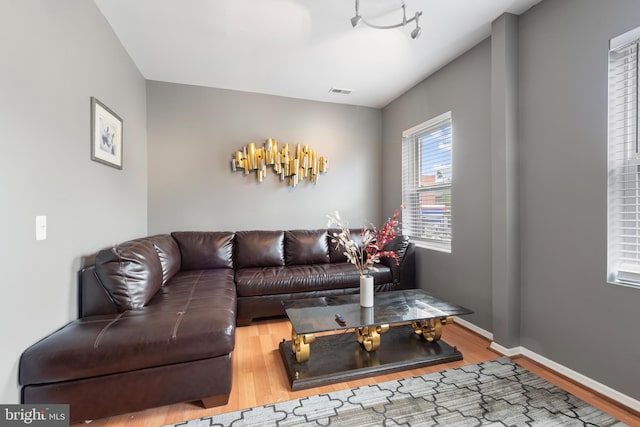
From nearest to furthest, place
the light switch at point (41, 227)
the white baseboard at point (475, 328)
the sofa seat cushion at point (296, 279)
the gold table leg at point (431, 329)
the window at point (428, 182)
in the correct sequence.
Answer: the light switch at point (41, 227)
the gold table leg at point (431, 329)
the white baseboard at point (475, 328)
the sofa seat cushion at point (296, 279)
the window at point (428, 182)

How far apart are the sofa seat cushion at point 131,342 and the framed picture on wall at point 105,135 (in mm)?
1177

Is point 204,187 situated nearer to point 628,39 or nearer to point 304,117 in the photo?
point 304,117

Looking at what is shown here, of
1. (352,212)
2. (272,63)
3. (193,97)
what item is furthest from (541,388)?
(193,97)

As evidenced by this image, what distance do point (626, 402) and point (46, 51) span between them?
375 cm

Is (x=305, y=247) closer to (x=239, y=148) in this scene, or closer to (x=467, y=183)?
(x=239, y=148)

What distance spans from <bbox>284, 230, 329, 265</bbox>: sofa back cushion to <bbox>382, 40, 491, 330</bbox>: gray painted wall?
3.89ft

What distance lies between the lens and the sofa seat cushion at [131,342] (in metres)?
1.28

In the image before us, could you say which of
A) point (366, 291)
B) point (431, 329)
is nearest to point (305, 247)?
point (366, 291)

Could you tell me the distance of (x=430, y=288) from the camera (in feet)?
10.1

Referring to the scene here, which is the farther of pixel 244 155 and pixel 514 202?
pixel 244 155

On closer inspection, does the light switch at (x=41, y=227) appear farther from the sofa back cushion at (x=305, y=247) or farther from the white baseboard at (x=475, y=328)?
the white baseboard at (x=475, y=328)

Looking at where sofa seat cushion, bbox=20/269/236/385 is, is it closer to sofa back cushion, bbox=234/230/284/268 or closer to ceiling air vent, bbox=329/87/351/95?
sofa back cushion, bbox=234/230/284/268

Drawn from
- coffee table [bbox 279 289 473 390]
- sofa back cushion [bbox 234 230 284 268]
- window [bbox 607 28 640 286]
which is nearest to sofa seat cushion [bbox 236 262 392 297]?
sofa back cushion [bbox 234 230 284 268]

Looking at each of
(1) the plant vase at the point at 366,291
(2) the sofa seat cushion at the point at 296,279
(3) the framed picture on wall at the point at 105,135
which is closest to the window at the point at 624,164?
(1) the plant vase at the point at 366,291
